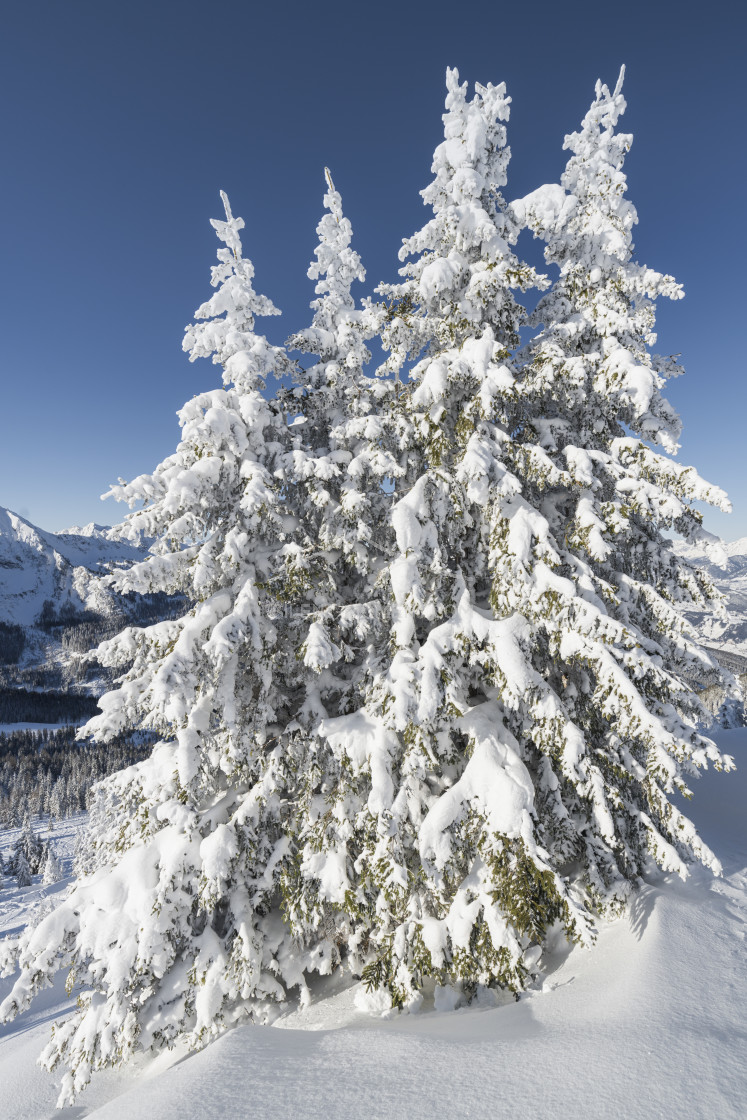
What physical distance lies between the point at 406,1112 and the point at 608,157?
1538cm

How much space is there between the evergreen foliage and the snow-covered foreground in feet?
2.14

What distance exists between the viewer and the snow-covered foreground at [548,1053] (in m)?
4.20

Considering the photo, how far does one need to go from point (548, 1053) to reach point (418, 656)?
15.6 feet

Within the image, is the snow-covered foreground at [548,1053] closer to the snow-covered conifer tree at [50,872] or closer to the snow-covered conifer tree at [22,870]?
the snow-covered conifer tree at [50,872]

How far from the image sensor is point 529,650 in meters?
7.75

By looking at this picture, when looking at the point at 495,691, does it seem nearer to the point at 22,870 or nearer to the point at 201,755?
the point at 201,755

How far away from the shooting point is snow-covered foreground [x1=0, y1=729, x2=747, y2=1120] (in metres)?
4.20

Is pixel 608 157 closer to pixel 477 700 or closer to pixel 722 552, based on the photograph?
pixel 722 552

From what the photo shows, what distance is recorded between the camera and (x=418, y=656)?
321 inches

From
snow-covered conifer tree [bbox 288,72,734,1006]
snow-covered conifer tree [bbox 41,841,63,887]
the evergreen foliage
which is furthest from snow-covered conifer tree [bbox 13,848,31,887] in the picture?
snow-covered conifer tree [bbox 288,72,734,1006]

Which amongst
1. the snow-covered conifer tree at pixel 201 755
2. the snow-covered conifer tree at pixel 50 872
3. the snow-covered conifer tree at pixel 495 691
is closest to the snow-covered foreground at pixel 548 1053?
the snow-covered conifer tree at pixel 495 691

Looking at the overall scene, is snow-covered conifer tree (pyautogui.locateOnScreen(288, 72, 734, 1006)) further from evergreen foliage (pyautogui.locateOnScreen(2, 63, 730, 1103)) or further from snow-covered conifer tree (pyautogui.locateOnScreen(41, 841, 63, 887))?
snow-covered conifer tree (pyautogui.locateOnScreen(41, 841, 63, 887))

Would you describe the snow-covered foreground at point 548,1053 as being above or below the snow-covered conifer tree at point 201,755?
below

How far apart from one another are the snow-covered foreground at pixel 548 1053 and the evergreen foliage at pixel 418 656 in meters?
0.65
